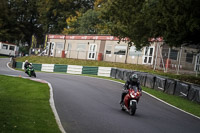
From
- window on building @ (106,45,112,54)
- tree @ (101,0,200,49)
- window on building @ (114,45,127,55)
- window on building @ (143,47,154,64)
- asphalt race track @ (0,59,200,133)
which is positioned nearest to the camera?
asphalt race track @ (0,59,200,133)

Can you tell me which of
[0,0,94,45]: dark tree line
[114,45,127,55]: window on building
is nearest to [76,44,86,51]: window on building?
[114,45,127,55]: window on building

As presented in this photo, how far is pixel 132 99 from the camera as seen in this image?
38.1 feet

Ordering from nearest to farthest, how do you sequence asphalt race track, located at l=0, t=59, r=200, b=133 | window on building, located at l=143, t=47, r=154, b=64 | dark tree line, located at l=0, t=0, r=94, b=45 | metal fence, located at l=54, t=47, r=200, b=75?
asphalt race track, located at l=0, t=59, r=200, b=133 → metal fence, located at l=54, t=47, r=200, b=75 → window on building, located at l=143, t=47, r=154, b=64 → dark tree line, located at l=0, t=0, r=94, b=45

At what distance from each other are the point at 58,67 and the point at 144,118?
29198 mm

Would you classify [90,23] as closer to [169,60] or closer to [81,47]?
[81,47]

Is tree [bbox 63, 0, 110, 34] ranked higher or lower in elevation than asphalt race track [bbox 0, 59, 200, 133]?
higher

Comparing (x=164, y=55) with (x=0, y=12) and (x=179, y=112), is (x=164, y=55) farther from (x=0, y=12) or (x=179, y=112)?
(x=0, y=12)

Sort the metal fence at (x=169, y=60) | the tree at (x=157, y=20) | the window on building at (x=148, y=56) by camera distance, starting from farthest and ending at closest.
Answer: the window on building at (x=148, y=56)
the metal fence at (x=169, y=60)
the tree at (x=157, y=20)

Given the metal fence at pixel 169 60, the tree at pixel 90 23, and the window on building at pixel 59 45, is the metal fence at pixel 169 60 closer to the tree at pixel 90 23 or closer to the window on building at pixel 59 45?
the window on building at pixel 59 45

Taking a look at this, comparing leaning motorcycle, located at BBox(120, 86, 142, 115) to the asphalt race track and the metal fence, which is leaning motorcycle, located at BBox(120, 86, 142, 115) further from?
the metal fence

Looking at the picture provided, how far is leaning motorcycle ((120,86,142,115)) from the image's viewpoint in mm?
11336

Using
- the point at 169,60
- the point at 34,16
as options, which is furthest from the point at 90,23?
the point at 169,60

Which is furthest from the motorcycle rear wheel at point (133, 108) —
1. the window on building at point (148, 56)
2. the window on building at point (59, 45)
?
the window on building at point (59, 45)

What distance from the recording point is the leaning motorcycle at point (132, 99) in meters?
11.3
